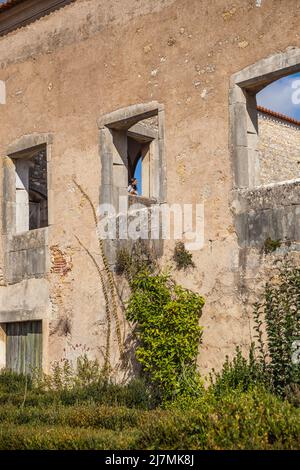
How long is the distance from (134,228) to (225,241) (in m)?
1.62

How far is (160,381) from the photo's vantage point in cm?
880

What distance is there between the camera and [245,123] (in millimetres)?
8766

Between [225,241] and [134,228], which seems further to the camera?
[134,228]

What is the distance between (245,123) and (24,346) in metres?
5.21

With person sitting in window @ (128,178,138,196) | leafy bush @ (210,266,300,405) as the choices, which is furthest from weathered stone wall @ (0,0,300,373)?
person sitting in window @ (128,178,138,196)

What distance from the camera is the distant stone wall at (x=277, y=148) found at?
16391mm

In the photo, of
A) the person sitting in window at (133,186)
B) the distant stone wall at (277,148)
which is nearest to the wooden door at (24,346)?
the person sitting in window at (133,186)

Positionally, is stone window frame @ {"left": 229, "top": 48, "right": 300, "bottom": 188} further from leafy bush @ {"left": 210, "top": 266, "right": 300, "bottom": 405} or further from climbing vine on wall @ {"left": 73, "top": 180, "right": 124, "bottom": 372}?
climbing vine on wall @ {"left": 73, "top": 180, "right": 124, "bottom": 372}

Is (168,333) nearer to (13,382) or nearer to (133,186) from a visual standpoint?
(13,382)

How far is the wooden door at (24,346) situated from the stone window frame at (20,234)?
2.53ft
